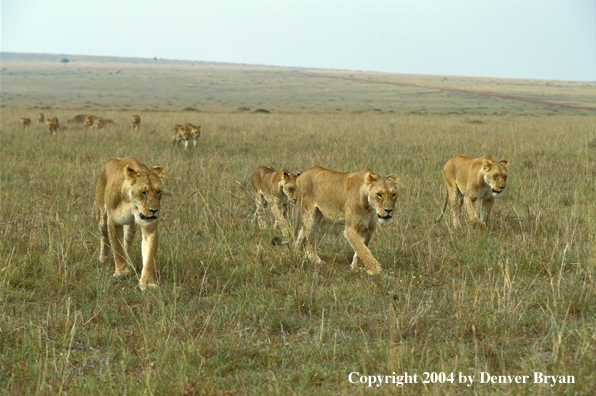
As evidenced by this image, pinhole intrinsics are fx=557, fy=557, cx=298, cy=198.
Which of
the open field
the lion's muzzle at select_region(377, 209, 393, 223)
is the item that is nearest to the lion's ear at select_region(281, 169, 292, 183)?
the lion's muzzle at select_region(377, 209, 393, 223)

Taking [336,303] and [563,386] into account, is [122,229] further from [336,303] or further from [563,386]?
[563,386]

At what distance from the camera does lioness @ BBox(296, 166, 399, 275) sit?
543 centimetres

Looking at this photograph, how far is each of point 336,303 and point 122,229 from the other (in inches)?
94.8

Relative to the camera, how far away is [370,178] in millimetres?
5539

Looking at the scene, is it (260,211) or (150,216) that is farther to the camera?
(260,211)

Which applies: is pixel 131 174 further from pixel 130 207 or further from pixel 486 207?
pixel 486 207

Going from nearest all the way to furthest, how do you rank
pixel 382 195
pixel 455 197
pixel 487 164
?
pixel 382 195 < pixel 487 164 < pixel 455 197

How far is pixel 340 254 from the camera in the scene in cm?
668

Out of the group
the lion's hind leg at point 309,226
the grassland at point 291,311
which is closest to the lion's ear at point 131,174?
the grassland at point 291,311

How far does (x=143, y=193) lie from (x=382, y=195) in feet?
7.34

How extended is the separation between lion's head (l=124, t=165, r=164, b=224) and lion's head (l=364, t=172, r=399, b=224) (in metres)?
2.03

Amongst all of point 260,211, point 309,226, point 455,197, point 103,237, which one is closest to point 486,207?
point 455,197

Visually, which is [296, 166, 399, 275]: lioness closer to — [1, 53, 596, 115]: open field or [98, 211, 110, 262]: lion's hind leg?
[98, 211, 110, 262]: lion's hind leg

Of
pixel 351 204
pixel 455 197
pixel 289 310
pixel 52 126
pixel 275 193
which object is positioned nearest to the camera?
pixel 289 310
